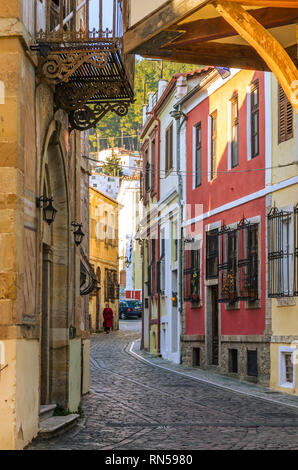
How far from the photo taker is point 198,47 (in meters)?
11.6

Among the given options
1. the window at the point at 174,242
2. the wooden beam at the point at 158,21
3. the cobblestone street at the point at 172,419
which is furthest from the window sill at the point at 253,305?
the wooden beam at the point at 158,21

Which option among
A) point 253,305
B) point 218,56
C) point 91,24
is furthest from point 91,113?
point 253,305

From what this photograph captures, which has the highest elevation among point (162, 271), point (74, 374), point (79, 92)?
point (79, 92)

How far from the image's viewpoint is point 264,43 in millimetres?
9336

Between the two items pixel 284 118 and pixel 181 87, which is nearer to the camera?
pixel 284 118

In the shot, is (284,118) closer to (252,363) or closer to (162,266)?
(252,363)

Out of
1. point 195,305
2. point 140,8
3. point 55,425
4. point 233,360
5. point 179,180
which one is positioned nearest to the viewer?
point 140,8

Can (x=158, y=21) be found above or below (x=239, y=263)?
above

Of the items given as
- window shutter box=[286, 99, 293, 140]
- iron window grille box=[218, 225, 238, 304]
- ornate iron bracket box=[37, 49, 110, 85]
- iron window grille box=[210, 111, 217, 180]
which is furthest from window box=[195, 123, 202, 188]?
ornate iron bracket box=[37, 49, 110, 85]

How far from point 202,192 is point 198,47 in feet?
46.7

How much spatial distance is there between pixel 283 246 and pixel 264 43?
956 centimetres

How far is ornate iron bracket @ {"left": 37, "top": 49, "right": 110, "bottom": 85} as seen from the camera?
1080 centimetres

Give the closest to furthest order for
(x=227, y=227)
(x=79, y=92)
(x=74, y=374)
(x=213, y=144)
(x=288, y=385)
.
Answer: (x=79, y=92)
(x=74, y=374)
(x=288, y=385)
(x=227, y=227)
(x=213, y=144)

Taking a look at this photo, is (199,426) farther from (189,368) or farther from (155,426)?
(189,368)
